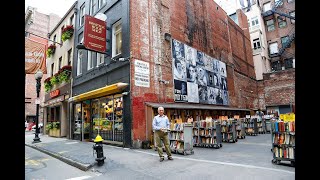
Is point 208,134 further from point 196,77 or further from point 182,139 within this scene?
point 196,77

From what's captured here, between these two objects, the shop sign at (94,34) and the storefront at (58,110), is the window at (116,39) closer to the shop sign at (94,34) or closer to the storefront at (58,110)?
the shop sign at (94,34)

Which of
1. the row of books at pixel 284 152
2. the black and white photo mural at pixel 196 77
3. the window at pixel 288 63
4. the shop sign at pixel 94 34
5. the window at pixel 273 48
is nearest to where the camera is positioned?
the row of books at pixel 284 152

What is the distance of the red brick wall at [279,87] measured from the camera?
27.5 m

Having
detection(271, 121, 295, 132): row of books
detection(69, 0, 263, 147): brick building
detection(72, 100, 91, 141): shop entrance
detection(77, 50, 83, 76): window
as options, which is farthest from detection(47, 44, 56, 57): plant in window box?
detection(271, 121, 295, 132): row of books

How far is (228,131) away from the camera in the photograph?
41.3 feet

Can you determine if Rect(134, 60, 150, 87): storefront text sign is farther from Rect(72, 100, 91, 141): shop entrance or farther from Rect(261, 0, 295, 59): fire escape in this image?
Rect(261, 0, 295, 59): fire escape

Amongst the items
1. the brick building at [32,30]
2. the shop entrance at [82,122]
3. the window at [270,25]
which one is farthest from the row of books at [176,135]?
the brick building at [32,30]

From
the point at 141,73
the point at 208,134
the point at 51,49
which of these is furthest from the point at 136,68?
the point at 51,49

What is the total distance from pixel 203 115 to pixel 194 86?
7.33 feet

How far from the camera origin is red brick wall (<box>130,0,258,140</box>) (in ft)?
38.8

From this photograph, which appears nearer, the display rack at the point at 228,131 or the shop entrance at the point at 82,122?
the display rack at the point at 228,131

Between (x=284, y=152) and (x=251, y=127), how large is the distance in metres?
10.2

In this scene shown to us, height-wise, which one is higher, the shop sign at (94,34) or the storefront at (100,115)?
the shop sign at (94,34)
